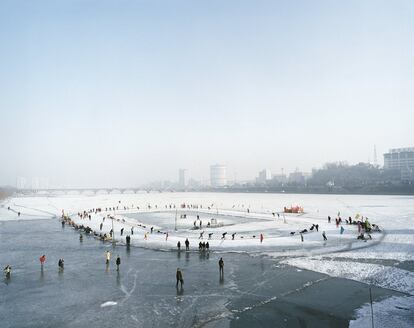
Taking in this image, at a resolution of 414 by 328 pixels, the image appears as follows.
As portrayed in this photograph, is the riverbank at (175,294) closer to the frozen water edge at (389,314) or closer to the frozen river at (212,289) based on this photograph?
the frozen river at (212,289)

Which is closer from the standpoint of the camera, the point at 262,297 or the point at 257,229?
the point at 262,297

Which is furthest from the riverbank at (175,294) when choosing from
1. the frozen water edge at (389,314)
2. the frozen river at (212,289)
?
the frozen water edge at (389,314)

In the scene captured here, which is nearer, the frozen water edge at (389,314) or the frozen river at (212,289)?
the frozen water edge at (389,314)

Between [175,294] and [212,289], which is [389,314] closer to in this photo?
[212,289]

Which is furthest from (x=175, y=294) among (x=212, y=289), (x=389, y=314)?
(x=389, y=314)

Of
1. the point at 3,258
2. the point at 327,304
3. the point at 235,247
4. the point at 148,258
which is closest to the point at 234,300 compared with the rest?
the point at 327,304

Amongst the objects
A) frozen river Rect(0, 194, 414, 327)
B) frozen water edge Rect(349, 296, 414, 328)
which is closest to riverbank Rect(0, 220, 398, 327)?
frozen river Rect(0, 194, 414, 327)

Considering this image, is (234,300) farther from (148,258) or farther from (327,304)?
(148,258)

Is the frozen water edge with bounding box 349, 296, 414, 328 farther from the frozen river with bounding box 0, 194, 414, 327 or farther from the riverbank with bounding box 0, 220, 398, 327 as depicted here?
the riverbank with bounding box 0, 220, 398, 327
